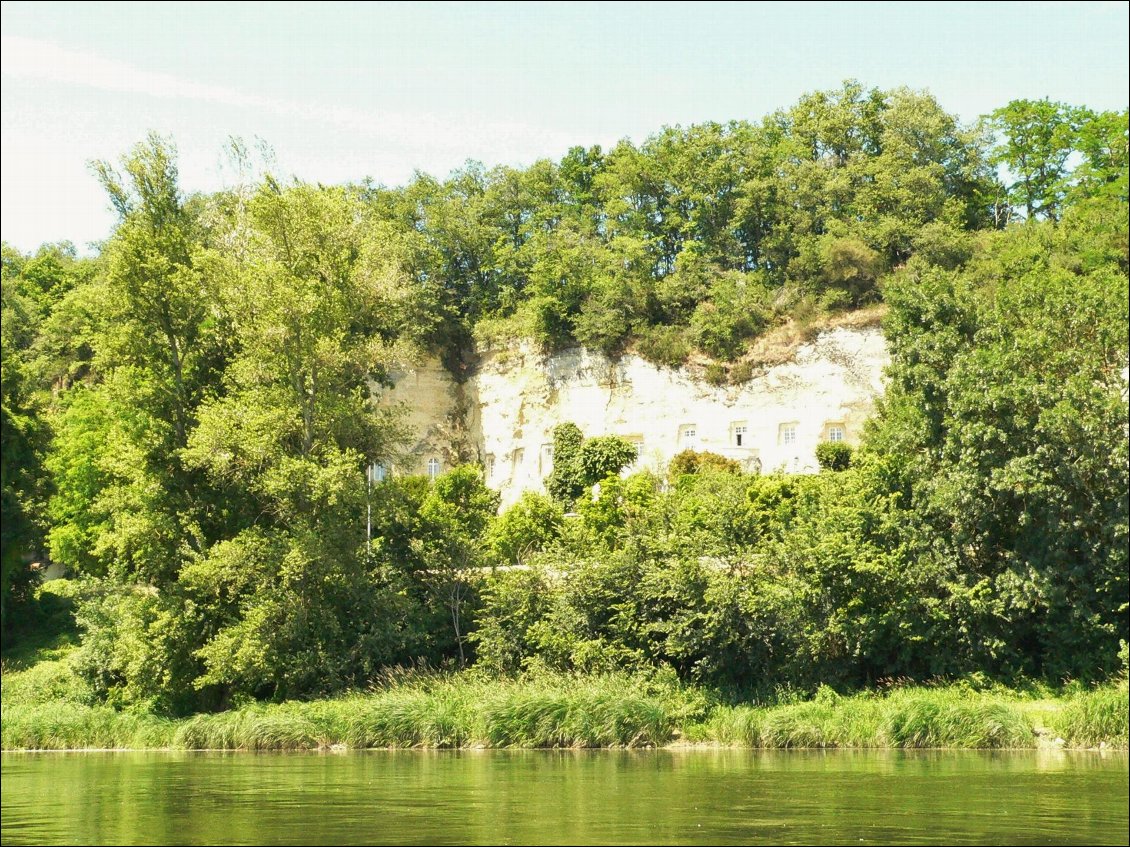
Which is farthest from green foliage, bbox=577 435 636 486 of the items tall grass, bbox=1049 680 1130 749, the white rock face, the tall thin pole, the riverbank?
tall grass, bbox=1049 680 1130 749

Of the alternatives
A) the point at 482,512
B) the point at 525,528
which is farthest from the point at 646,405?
the point at 482,512

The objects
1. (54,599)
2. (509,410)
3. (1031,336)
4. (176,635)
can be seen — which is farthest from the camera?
(509,410)

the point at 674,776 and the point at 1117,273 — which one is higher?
the point at 1117,273

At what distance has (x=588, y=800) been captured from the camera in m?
18.5

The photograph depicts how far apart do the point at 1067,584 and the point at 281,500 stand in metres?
19.7

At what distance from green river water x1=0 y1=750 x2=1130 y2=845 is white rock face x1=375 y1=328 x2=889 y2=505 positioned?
3296cm

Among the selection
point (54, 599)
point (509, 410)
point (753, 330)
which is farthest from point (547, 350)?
point (54, 599)

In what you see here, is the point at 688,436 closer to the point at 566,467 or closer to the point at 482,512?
the point at 566,467

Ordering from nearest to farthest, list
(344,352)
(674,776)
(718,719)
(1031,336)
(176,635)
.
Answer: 1. (674,776)
2. (718,719)
3. (1031,336)
4. (176,635)
5. (344,352)

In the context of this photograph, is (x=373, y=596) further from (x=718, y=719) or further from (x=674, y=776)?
(x=674, y=776)

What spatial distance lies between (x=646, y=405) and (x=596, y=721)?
34.6 m

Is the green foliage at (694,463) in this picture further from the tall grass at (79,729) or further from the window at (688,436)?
the tall grass at (79,729)

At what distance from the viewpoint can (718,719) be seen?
30.4 meters

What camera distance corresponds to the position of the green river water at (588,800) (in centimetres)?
1518
